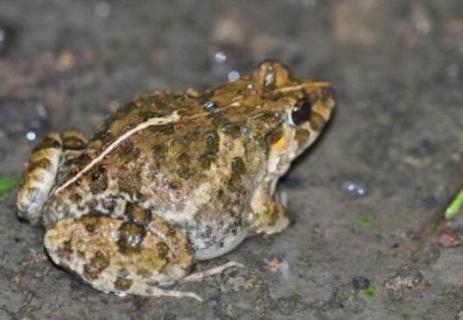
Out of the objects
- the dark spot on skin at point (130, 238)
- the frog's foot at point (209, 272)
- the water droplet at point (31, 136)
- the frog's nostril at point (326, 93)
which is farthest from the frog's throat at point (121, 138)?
the water droplet at point (31, 136)

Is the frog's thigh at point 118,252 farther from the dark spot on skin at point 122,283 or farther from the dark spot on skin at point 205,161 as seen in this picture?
the dark spot on skin at point 205,161

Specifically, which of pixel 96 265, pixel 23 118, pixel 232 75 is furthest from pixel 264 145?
pixel 23 118

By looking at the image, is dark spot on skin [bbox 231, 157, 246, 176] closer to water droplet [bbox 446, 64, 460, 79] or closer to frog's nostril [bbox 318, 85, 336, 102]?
frog's nostril [bbox 318, 85, 336, 102]

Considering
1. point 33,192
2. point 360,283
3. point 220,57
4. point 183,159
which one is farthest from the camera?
point 220,57

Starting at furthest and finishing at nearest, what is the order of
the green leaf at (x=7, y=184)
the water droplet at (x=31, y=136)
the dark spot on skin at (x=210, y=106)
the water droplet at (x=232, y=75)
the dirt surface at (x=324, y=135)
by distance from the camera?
1. the water droplet at (x=232, y=75)
2. the water droplet at (x=31, y=136)
3. the green leaf at (x=7, y=184)
4. the dark spot on skin at (x=210, y=106)
5. the dirt surface at (x=324, y=135)

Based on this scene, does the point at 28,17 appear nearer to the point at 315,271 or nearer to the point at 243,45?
the point at 243,45

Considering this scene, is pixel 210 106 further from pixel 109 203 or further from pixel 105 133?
pixel 109 203

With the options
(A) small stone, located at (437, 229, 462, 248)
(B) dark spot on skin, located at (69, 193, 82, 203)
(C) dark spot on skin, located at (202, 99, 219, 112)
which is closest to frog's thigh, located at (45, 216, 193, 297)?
(B) dark spot on skin, located at (69, 193, 82, 203)
